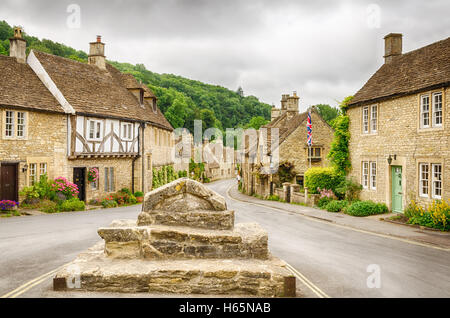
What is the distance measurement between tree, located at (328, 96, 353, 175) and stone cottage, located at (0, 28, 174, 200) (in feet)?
48.8

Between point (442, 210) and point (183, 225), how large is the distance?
11.7m

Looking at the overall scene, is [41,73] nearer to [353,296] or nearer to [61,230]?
[61,230]

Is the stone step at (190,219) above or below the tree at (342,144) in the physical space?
below

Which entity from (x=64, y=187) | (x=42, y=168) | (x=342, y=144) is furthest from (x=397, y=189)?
(x=42, y=168)

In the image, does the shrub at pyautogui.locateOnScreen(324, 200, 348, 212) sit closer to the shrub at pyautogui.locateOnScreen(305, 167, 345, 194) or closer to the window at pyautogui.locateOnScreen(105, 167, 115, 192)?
the shrub at pyautogui.locateOnScreen(305, 167, 345, 194)

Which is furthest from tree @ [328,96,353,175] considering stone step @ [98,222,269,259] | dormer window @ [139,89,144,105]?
dormer window @ [139,89,144,105]

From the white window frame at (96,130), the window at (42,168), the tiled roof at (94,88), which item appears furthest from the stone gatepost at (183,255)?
the tiled roof at (94,88)

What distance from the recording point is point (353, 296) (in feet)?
20.6

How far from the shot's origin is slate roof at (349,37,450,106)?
1538 cm

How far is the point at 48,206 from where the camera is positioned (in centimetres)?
1853

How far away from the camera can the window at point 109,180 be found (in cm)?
2442

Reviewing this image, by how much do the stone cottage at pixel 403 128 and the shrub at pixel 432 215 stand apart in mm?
432

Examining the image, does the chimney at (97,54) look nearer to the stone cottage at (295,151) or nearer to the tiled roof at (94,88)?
the tiled roof at (94,88)
